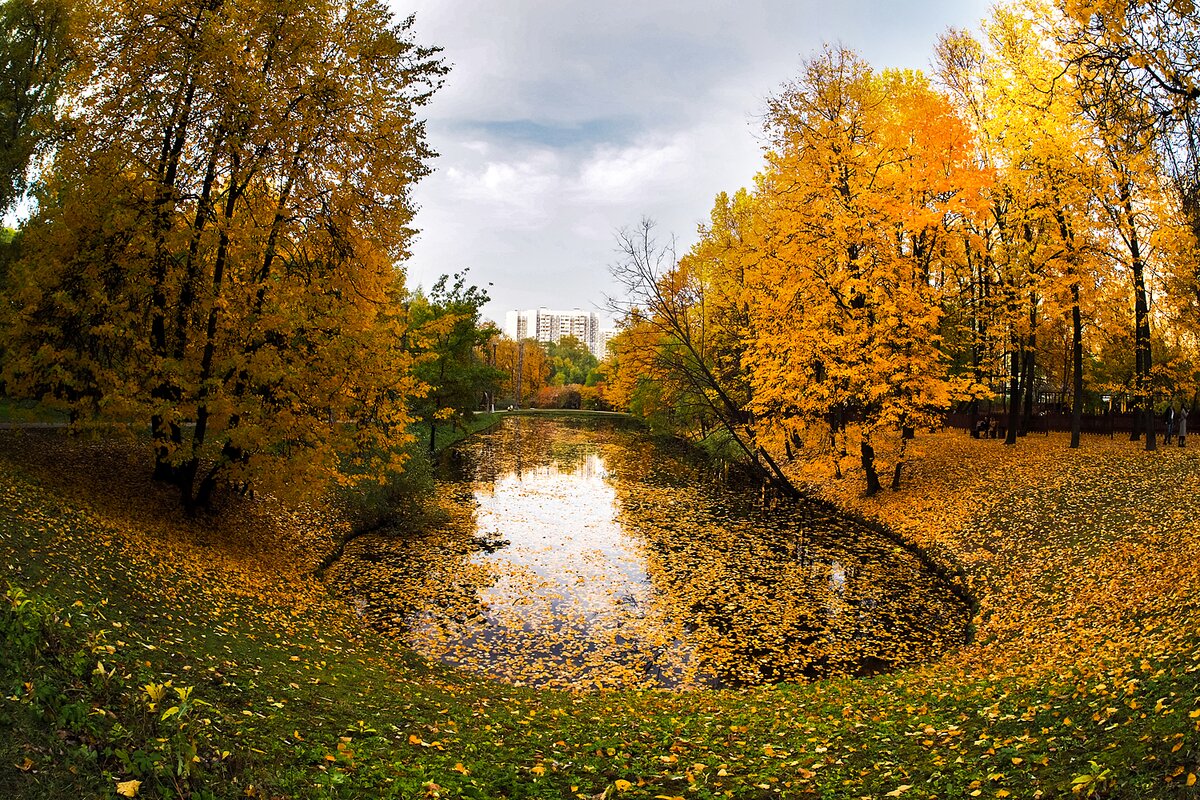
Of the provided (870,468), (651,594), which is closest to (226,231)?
(651,594)

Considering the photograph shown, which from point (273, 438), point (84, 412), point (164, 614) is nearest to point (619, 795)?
point (164, 614)

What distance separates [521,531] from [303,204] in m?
9.44

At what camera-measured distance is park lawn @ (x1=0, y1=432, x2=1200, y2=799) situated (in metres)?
3.76

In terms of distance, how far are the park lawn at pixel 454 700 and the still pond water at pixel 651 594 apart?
88 cm

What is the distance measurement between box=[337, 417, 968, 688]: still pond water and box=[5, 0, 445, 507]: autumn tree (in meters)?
3.46

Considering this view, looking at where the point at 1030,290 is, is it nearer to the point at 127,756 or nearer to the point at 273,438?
the point at 273,438

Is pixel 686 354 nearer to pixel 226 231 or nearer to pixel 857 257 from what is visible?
pixel 857 257

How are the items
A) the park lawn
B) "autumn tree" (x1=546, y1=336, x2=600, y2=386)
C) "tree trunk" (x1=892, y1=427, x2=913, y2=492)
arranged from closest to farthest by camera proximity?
the park lawn < "tree trunk" (x1=892, y1=427, x2=913, y2=492) < "autumn tree" (x1=546, y1=336, x2=600, y2=386)

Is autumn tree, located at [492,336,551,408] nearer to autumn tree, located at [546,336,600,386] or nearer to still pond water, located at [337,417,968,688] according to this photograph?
autumn tree, located at [546,336,600,386]

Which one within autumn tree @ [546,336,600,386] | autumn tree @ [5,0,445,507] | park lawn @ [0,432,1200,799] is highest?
autumn tree @ [546,336,600,386]

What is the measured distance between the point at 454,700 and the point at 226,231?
826cm

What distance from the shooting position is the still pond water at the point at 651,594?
9180mm

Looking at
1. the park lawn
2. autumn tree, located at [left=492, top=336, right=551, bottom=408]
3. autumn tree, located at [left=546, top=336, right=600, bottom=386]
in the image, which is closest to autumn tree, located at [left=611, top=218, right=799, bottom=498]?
the park lawn

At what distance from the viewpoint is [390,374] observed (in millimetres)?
11961
